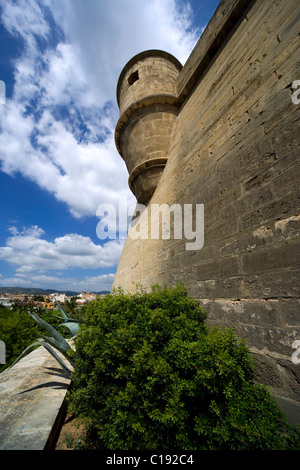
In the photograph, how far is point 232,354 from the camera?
6.07 ft

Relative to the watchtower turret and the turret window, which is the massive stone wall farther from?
the turret window

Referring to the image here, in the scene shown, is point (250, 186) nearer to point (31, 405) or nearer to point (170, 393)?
point (170, 393)

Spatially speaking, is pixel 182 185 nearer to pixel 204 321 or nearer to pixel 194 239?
pixel 194 239

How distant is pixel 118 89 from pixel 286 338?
27.5ft

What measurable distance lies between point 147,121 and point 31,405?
6174 millimetres

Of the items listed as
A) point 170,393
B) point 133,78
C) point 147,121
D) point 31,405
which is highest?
point 133,78

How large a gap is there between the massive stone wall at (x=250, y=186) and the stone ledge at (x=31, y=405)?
2.05 meters

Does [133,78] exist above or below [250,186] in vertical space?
above

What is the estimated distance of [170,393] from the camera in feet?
5.16

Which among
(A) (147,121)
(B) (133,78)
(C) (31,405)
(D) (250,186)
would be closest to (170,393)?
(C) (31,405)

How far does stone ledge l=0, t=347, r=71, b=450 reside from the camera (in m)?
1.67

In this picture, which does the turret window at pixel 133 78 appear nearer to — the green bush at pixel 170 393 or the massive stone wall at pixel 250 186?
the massive stone wall at pixel 250 186

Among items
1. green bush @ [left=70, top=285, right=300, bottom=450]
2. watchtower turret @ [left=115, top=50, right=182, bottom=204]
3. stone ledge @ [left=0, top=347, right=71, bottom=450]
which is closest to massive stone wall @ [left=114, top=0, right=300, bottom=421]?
green bush @ [left=70, top=285, right=300, bottom=450]

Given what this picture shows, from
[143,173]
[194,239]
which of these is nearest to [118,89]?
[143,173]
